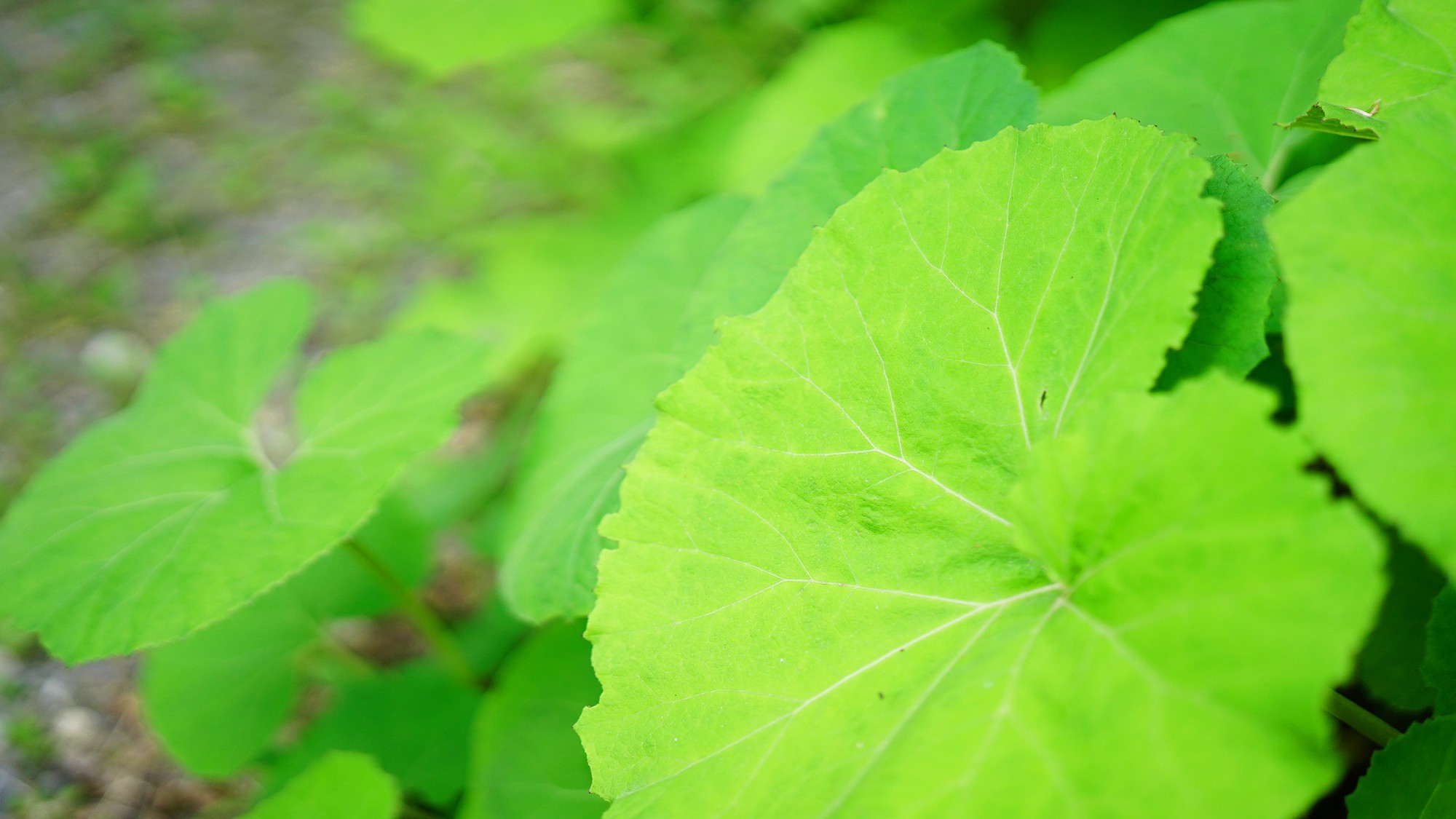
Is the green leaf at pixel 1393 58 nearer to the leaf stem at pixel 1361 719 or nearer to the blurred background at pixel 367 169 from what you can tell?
the leaf stem at pixel 1361 719

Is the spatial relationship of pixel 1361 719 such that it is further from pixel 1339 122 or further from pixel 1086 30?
pixel 1086 30

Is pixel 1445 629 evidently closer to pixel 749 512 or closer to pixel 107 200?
pixel 749 512

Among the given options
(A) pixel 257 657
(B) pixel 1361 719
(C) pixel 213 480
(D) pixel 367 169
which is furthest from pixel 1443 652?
(D) pixel 367 169

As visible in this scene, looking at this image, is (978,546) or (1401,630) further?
(1401,630)

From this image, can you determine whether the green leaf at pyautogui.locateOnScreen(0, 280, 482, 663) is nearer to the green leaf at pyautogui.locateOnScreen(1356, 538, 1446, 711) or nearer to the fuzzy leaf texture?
the fuzzy leaf texture

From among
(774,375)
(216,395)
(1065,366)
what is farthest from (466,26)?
(1065,366)

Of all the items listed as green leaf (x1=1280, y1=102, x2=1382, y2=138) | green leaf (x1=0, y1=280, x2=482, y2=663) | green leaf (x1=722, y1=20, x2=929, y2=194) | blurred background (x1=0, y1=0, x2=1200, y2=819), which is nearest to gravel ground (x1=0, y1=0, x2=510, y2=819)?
blurred background (x1=0, y1=0, x2=1200, y2=819)
